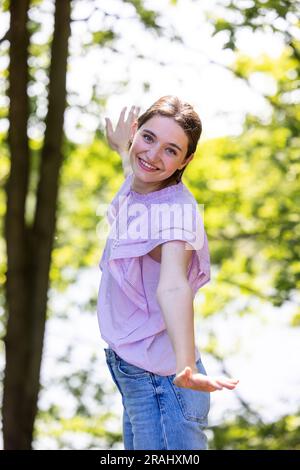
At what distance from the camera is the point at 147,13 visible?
5984 millimetres

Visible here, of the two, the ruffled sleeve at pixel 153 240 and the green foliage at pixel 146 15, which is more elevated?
the green foliage at pixel 146 15

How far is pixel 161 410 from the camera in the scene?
90.9 inches

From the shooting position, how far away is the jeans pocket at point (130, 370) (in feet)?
7.65

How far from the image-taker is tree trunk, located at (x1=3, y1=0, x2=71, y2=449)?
5375 mm

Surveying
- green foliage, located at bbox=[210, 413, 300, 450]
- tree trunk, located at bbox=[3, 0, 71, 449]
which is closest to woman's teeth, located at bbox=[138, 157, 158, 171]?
tree trunk, located at bbox=[3, 0, 71, 449]

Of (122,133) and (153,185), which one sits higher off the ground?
(122,133)

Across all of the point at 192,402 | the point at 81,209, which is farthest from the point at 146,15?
the point at 81,209

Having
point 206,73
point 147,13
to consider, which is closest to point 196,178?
point 206,73

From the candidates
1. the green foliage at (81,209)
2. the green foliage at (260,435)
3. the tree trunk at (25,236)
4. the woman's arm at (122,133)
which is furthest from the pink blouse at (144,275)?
the green foliage at (81,209)

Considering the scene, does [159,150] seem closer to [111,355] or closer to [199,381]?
[111,355]

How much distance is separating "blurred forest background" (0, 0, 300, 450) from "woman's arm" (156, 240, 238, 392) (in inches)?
42.0

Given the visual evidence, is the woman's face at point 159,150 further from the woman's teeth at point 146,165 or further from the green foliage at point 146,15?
the green foliage at point 146,15

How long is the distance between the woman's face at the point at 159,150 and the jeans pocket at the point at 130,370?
513 mm

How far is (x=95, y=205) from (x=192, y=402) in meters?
8.19
